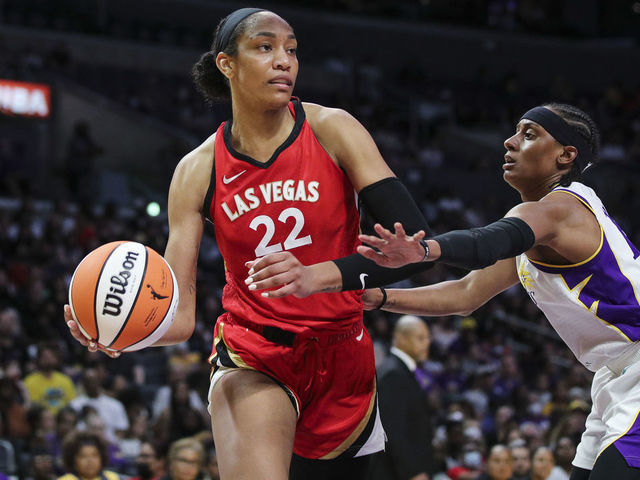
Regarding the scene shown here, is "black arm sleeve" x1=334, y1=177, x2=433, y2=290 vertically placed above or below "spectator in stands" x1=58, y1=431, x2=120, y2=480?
above

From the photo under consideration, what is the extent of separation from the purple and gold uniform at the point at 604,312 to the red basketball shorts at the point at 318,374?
0.83 meters

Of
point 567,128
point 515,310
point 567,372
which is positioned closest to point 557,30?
point 515,310

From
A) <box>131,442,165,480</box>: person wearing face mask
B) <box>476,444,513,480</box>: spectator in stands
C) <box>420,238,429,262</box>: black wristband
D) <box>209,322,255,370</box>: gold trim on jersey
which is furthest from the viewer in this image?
<box>476,444,513,480</box>: spectator in stands

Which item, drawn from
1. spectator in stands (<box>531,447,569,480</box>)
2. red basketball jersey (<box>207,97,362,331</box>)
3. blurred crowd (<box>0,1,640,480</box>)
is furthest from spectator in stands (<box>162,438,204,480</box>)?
red basketball jersey (<box>207,97,362,331</box>)

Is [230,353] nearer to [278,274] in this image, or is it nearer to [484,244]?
[278,274]

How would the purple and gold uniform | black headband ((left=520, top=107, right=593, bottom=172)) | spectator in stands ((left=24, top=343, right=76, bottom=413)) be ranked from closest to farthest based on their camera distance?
the purple and gold uniform < black headband ((left=520, top=107, right=593, bottom=172)) < spectator in stands ((left=24, top=343, right=76, bottom=413))

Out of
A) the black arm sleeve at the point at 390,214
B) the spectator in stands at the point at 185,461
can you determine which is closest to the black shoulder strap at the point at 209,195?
the black arm sleeve at the point at 390,214

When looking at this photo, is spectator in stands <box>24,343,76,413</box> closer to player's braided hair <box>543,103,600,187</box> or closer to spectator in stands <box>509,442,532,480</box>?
spectator in stands <box>509,442,532,480</box>

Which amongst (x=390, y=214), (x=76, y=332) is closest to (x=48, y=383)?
(x=76, y=332)

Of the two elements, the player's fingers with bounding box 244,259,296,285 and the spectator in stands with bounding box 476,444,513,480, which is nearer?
the player's fingers with bounding box 244,259,296,285

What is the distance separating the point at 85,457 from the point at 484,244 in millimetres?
4563

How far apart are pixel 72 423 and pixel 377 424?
16.3 ft

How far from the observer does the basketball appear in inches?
132

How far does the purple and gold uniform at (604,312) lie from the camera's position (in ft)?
11.4
